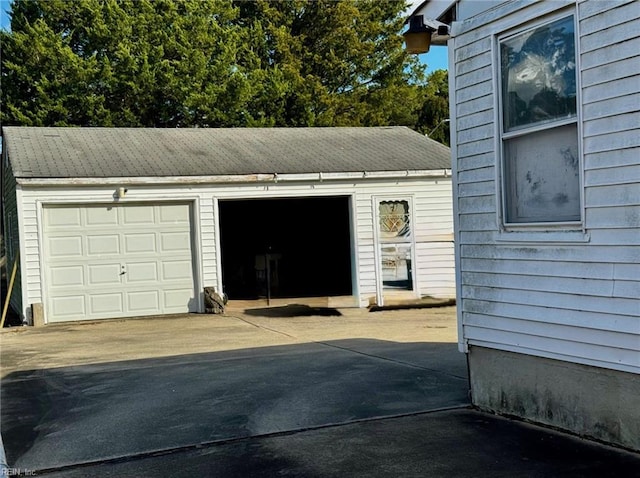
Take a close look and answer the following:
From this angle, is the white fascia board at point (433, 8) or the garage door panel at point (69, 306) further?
the garage door panel at point (69, 306)

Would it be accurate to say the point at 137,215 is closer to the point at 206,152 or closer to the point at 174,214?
the point at 174,214

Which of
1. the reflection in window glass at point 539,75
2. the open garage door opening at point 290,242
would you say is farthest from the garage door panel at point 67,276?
the reflection in window glass at point 539,75

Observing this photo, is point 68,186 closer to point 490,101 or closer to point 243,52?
point 490,101

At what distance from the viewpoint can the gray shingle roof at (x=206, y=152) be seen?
561 inches

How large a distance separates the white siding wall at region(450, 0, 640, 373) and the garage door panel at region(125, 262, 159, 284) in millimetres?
9152

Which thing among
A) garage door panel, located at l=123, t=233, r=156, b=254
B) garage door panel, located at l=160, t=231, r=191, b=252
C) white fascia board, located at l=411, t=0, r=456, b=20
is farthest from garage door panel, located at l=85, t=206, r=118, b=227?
white fascia board, located at l=411, t=0, r=456, b=20

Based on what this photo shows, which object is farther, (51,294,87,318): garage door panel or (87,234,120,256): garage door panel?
(87,234,120,256): garage door panel

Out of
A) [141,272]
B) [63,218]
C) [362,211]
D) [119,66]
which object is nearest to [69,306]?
[141,272]

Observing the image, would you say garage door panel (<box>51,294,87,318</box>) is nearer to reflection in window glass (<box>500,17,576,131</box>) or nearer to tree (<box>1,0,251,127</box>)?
reflection in window glass (<box>500,17,576,131</box>)

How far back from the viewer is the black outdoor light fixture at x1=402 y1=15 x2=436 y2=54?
6.17 meters

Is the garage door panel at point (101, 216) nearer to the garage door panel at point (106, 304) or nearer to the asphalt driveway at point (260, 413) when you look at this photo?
the garage door panel at point (106, 304)

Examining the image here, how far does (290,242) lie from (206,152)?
4.76m

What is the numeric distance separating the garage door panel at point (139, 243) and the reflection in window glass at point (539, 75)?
9.78 meters

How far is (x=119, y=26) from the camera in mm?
29109
